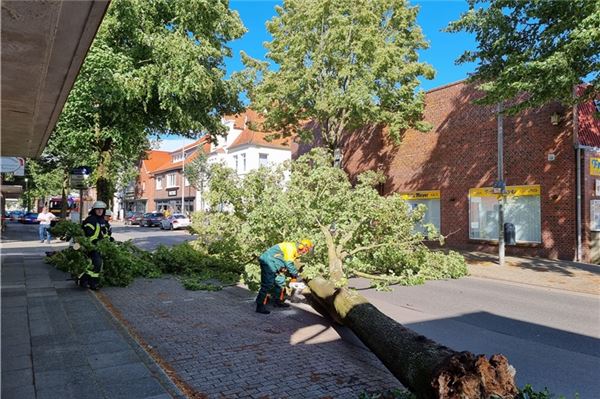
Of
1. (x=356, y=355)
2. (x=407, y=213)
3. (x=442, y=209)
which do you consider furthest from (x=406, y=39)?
(x=356, y=355)

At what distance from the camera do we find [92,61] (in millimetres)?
11469

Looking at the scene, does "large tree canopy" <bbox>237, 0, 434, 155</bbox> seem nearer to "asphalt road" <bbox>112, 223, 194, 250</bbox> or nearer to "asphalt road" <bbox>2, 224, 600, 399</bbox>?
"asphalt road" <bbox>112, 223, 194, 250</bbox>

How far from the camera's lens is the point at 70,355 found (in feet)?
15.4

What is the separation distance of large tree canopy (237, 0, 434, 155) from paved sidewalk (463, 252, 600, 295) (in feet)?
25.3

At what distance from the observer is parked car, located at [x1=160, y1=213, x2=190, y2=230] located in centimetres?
3738

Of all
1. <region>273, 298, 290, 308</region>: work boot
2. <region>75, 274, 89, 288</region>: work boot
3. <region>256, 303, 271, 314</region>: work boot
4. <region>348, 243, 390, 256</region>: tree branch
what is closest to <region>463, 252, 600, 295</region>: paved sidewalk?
<region>348, 243, 390, 256</region>: tree branch

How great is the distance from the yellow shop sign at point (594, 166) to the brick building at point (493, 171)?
0.06 m

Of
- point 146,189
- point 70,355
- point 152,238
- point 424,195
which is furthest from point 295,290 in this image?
point 146,189

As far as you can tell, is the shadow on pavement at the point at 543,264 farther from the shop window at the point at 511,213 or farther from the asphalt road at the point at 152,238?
the asphalt road at the point at 152,238

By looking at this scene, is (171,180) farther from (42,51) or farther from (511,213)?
(42,51)

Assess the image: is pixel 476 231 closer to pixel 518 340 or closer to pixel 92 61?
pixel 518 340

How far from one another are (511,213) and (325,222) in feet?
36.6

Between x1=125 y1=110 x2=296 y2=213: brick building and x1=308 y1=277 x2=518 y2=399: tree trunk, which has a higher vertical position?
x1=125 y1=110 x2=296 y2=213: brick building

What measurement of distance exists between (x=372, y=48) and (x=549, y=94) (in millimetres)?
8883
